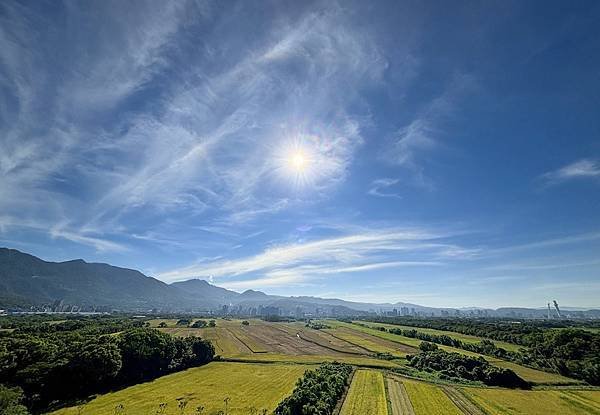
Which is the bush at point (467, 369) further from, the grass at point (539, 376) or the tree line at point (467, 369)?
the grass at point (539, 376)

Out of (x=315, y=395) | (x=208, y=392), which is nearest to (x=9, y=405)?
(x=208, y=392)

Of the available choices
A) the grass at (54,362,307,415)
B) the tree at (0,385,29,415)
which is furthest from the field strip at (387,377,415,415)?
the tree at (0,385,29,415)

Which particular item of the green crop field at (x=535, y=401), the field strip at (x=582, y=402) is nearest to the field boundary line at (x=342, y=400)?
the green crop field at (x=535, y=401)

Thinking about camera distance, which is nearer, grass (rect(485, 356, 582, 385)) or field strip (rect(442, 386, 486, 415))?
field strip (rect(442, 386, 486, 415))

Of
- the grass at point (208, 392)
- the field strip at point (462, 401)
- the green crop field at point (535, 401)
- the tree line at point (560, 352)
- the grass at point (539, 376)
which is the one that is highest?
the tree line at point (560, 352)

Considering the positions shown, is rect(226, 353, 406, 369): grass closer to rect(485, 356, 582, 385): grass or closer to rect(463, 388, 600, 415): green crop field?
rect(463, 388, 600, 415): green crop field

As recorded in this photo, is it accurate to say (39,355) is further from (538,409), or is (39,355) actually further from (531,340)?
(531,340)
